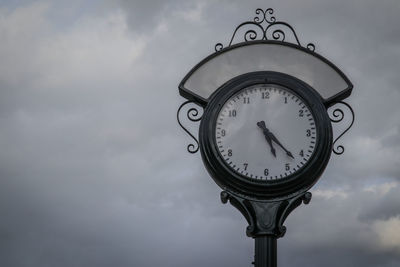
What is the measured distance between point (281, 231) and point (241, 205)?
10.8 inches

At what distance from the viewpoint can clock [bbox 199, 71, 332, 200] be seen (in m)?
4.14

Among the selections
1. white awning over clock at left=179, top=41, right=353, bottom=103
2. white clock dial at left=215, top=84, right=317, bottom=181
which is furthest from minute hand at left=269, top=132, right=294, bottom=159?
white awning over clock at left=179, top=41, right=353, bottom=103

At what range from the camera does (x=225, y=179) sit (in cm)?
418

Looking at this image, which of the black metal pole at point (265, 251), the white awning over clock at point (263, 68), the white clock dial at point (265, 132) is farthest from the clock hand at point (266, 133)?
the black metal pole at point (265, 251)

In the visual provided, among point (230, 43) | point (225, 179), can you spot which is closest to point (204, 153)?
point (225, 179)

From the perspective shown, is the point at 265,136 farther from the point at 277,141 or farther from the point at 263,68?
the point at 263,68

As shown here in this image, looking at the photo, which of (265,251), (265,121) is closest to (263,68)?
A: (265,121)

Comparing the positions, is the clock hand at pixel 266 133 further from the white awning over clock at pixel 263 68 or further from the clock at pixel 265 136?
the white awning over clock at pixel 263 68

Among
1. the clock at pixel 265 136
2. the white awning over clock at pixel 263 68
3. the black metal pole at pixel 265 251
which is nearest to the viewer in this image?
the black metal pole at pixel 265 251

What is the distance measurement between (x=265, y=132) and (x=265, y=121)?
0.08 meters

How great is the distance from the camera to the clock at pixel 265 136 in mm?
4145

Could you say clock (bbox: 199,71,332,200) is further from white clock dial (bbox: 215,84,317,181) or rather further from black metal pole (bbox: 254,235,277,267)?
black metal pole (bbox: 254,235,277,267)

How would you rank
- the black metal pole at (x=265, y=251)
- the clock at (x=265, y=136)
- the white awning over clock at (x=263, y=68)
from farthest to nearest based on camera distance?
the white awning over clock at (x=263, y=68)
the clock at (x=265, y=136)
the black metal pole at (x=265, y=251)

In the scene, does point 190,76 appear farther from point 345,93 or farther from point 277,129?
point 345,93
